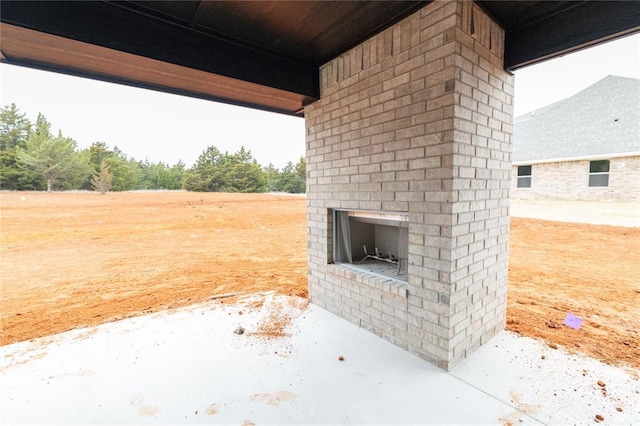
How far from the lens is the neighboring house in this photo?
29.1 ft

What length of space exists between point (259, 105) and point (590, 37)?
3.27m

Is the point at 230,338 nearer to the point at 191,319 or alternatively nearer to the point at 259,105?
the point at 191,319

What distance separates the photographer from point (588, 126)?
1033 centimetres

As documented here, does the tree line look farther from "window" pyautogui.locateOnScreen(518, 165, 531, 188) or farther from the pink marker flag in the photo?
the pink marker flag

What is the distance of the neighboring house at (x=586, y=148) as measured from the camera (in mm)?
8859

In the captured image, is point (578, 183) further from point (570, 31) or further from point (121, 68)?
point (121, 68)

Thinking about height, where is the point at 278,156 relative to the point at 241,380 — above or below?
above

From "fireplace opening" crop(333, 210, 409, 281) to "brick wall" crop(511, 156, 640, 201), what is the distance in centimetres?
1100

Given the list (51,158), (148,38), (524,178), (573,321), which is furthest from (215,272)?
(51,158)

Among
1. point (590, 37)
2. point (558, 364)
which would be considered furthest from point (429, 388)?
point (590, 37)

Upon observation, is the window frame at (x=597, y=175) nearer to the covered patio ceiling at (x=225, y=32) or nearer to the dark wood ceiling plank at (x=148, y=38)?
the covered patio ceiling at (x=225, y=32)

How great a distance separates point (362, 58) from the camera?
8.32 ft

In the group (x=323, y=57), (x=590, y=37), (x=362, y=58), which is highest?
(x=323, y=57)

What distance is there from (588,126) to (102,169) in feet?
89.7
